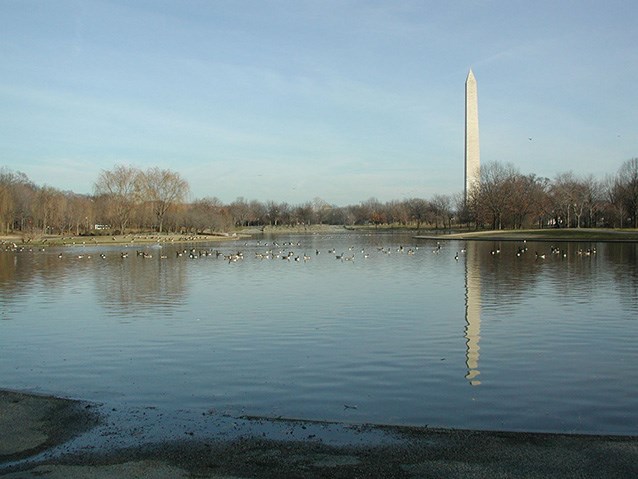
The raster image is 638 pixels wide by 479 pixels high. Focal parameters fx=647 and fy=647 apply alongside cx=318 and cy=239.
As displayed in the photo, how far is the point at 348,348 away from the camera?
13.7 metres

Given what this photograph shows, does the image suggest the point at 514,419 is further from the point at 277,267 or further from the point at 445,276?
the point at 277,267

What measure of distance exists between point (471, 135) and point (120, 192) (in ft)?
169

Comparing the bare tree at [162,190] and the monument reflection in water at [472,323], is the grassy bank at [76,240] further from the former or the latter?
the monument reflection in water at [472,323]

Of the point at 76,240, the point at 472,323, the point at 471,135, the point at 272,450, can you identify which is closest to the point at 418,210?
the point at 471,135

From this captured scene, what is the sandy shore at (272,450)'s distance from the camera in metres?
6.54

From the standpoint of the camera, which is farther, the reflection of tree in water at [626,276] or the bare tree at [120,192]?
the bare tree at [120,192]

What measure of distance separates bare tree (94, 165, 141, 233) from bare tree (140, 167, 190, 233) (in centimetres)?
294

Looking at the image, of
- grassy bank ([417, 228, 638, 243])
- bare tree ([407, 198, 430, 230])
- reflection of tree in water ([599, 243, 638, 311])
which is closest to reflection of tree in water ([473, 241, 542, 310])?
reflection of tree in water ([599, 243, 638, 311])

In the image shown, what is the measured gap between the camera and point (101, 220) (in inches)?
4171

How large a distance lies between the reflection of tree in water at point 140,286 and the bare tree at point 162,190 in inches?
2398

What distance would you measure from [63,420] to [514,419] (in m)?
6.02

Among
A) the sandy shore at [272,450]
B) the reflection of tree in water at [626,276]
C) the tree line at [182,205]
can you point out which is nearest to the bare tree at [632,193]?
the tree line at [182,205]

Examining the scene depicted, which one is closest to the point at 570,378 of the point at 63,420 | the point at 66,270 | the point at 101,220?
the point at 63,420

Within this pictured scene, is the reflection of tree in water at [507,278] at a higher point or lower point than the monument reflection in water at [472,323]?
higher
